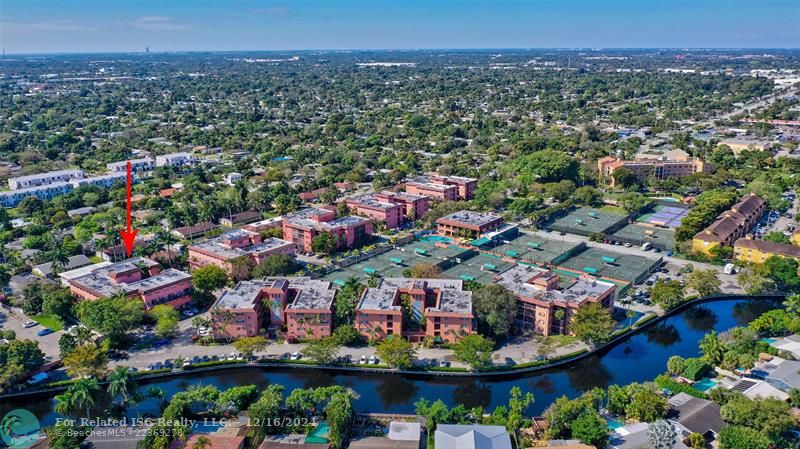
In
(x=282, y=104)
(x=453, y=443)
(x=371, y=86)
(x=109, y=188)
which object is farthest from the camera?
(x=371, y=86)

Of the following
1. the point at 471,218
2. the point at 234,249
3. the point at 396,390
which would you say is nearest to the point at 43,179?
the point at 234,249

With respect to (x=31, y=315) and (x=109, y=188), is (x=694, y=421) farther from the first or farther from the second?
(x=109, y=188)

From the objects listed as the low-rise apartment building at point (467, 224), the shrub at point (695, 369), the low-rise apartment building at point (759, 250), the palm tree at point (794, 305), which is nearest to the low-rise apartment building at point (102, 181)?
the low-rise apartment building at point (467, 224)

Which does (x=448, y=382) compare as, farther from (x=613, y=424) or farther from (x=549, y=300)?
(x=613, y=424)

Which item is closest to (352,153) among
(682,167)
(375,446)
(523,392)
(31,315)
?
(682,167)

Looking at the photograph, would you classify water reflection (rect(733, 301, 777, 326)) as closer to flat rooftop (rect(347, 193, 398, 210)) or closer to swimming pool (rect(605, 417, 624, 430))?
swimming pool (rect(605, 417, 624, 430))

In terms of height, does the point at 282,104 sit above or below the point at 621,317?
above

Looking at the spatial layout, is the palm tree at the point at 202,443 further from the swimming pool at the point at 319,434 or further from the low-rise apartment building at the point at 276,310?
the low-rise apartment building at the point at 276,310

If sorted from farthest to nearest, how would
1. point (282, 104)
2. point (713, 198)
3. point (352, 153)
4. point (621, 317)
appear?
point (282, 104)
point (352, 153)
point (713, 198)
point (621, 317)

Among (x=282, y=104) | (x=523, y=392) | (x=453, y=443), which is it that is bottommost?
(x=523, y=392)
